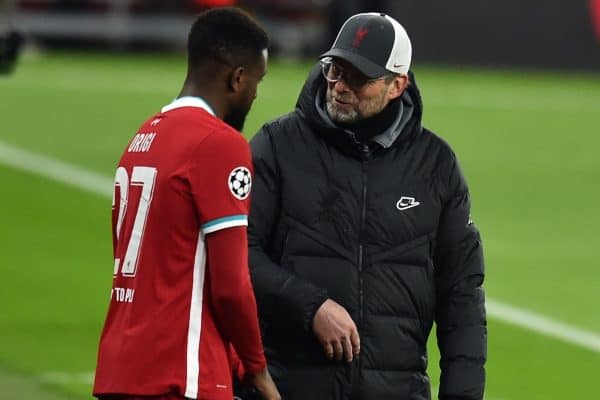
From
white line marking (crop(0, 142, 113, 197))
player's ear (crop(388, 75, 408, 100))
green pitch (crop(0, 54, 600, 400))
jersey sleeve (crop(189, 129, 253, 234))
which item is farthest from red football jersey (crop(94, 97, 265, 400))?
white line marking (crop(0, 142, 113, 197))

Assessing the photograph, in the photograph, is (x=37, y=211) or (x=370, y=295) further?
(x=37, y=211)

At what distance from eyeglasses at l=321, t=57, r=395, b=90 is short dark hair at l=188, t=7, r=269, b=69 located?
20.2 inches

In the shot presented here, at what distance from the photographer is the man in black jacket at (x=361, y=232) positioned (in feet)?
18.9

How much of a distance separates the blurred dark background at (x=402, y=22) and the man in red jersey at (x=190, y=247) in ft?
79.5

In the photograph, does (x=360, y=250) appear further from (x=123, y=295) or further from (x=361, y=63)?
(x=123, y=295)

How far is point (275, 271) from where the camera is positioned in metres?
5.71

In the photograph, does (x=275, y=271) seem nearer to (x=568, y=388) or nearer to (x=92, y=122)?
(x=568, y=388)

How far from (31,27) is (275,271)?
27.9m

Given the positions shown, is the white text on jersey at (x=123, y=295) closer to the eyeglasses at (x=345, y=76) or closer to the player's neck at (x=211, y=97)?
the player's neck at (x=211, y=97)

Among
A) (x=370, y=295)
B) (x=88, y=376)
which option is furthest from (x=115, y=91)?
(x=370, y=295)

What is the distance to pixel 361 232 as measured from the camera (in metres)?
5.77

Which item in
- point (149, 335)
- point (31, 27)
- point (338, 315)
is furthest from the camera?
point (31, 27)

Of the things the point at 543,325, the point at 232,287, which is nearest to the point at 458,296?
the point at 232,287

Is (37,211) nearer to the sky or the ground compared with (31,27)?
nearer to the ground
